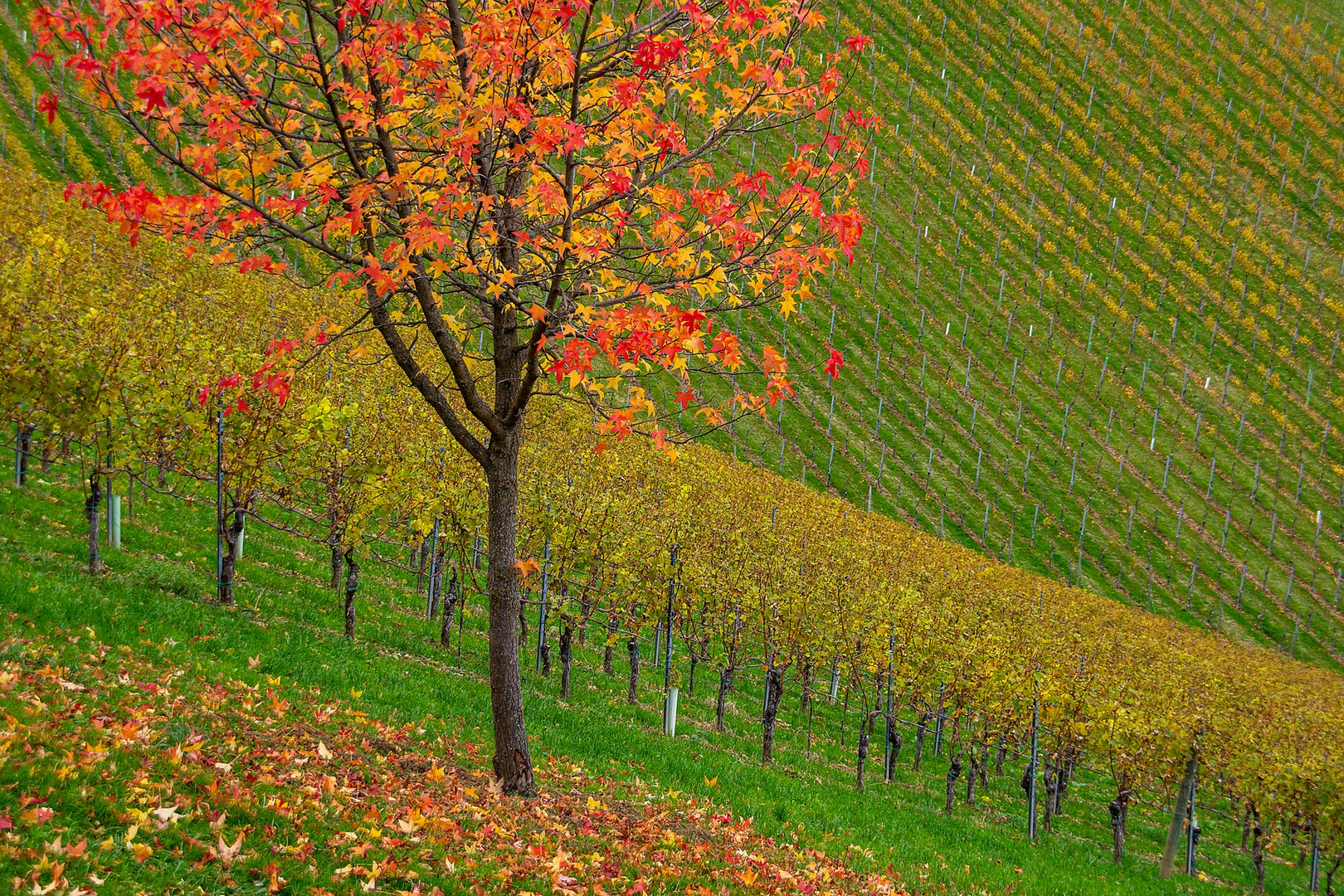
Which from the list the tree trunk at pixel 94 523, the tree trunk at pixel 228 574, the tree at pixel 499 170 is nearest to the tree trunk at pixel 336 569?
the tree trunk at pixel 228 574

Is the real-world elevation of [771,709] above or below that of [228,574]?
below

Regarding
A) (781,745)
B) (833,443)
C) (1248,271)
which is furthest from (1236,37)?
(781,745)

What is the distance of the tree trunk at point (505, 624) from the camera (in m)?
9.86

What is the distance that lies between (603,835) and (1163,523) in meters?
102

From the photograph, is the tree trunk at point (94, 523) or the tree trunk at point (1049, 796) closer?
the tree trunk at point (94, 523)

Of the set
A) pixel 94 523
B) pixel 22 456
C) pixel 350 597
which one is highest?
pixel 22 456

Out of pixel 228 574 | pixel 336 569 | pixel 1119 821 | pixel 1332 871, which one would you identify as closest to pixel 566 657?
pixel 336 569

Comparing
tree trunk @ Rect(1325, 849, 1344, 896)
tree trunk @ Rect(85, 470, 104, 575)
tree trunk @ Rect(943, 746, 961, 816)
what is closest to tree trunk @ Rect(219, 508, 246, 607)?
tree trunk @ Rect(85, 470, 104, 575)

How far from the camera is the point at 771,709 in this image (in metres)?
23.3

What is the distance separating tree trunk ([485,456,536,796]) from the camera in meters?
9.86

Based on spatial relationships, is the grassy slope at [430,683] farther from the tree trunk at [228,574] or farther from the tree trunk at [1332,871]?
the tree trunk at [1332,871]

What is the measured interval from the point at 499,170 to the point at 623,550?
16.2 meters

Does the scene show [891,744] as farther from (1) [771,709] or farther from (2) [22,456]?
(2) [22,456]

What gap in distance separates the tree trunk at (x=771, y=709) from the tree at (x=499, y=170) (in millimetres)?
14405
